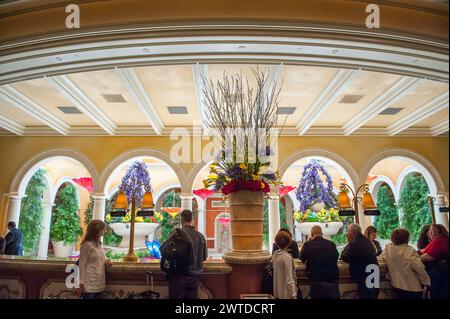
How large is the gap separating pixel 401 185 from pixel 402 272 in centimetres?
891

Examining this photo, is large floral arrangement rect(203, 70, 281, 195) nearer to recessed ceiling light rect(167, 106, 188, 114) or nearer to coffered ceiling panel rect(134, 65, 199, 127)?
coffered ceiling panel rect(134, 65, 199, 127)

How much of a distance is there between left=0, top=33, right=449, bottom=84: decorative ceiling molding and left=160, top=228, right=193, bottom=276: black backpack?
259 centimetres

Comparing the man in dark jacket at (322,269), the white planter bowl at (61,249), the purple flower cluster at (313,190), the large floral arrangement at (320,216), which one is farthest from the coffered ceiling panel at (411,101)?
the white planter bowl at (61,249)

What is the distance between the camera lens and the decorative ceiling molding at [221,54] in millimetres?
3832

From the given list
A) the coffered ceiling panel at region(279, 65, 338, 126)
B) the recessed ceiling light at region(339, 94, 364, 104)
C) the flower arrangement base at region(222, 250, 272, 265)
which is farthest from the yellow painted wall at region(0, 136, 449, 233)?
the flower arrangement base at region(222, 250, 272, 265)

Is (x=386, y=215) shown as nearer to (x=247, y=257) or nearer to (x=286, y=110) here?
(x=286, y=110)

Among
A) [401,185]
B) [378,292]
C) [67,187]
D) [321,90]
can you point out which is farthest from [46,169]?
[401,185]

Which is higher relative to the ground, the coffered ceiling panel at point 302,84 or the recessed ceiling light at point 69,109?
the recessed ceiling light at point 69,109

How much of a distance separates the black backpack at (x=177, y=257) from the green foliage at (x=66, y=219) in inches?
415

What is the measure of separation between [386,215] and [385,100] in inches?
240

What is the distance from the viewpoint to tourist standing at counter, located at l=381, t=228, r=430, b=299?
2.22 m

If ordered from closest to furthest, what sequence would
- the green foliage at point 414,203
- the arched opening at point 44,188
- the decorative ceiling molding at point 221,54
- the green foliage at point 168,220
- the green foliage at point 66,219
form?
the decorative ceiling molding at point 221,54 < the green foliage at point 414,203 < the arched opening at point 44,188 < the green foliage at point 66,219 < the green foliage at point 168,220

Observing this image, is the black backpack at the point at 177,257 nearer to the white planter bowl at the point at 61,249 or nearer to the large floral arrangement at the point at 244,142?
the large floral arrangement at the point at 244,142

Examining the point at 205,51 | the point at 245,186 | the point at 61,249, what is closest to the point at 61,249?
the point at 61,249
